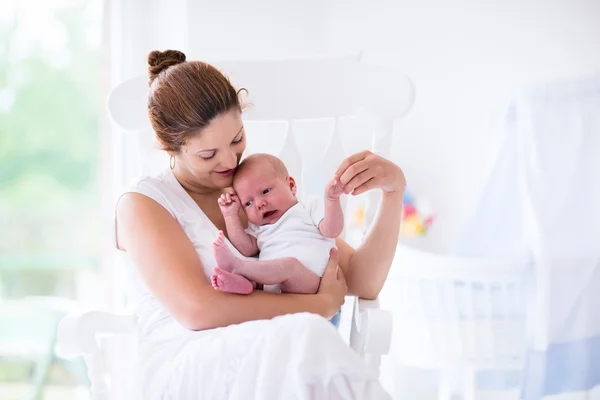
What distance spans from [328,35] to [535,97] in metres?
1.17

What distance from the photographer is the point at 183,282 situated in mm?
1302

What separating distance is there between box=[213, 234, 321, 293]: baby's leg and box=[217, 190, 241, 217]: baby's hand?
0.40 ft

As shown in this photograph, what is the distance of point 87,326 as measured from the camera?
1.31 meters

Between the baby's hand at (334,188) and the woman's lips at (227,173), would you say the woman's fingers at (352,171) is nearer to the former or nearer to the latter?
the baby's hand at (334,188)

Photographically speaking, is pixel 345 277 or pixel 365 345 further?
pixel 345 277

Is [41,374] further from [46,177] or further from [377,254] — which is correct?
[377,254]

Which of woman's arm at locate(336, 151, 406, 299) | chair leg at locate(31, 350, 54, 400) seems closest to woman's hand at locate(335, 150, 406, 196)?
woman's arm at locate(336, 151, 406, 299)

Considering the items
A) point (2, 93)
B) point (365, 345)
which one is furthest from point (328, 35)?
point (365, 345)

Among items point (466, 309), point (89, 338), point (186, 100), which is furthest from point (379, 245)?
point (466, 309)

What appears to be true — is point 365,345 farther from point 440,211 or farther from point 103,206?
point 440,211

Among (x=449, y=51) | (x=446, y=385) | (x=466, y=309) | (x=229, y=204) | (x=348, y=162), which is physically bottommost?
(x=446, y=385)

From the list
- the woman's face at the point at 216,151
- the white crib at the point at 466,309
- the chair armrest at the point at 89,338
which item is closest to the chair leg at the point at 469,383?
the white crib at the point at 466,309

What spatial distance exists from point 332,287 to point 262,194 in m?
0.24

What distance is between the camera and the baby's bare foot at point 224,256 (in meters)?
1.32
